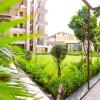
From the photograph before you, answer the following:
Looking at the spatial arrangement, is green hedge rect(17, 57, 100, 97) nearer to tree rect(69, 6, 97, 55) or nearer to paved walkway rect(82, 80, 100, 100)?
paved walkway rect(82, 80, 100, 100)

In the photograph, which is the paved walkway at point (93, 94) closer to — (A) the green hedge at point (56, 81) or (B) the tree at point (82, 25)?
(A) the green hedge at point (56, 81)

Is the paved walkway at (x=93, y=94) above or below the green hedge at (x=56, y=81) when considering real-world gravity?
below

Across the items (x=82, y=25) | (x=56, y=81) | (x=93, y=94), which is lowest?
(x=93, y=94)

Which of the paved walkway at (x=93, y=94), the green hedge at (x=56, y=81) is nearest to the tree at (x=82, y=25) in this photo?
the green hedge at (x=56, y=81)

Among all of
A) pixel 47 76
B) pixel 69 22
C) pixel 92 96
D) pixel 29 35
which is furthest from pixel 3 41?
pixel 69 22

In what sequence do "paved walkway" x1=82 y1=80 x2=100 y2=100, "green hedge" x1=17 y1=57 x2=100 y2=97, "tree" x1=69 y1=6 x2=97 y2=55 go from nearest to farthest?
"green hedge" x1=17 y1=57 x2=100 y2=97 < "paved walkway" x1=82 y1=80 x2=100 y2=100 < "tree" x1=69 y1=6 x2=97 y2=55

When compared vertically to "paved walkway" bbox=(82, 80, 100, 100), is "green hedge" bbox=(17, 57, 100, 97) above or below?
above

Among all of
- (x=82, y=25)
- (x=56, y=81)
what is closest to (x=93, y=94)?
(x=56, y=81)

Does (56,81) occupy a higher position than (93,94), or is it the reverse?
(56,81)

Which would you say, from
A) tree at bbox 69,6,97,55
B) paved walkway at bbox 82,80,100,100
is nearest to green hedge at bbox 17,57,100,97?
paved walkway at bbox 82,80,100,100

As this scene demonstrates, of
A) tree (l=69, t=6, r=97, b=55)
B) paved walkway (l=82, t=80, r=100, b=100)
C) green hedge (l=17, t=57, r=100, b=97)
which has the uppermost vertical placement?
tree (l=69, t=6, r=97, b=55)

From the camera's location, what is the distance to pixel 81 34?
12586 millimetres

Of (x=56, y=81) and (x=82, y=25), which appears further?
(x=82, y=25)

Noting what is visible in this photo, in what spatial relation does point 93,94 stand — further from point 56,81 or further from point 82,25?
point 82,25
